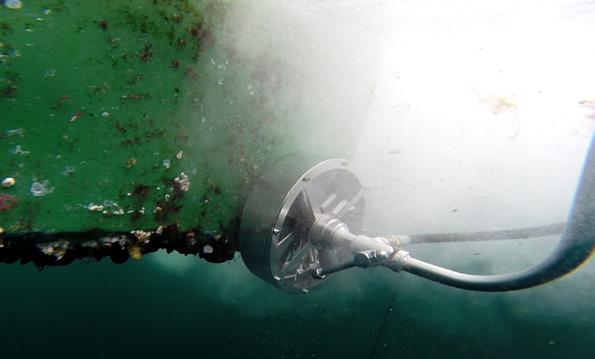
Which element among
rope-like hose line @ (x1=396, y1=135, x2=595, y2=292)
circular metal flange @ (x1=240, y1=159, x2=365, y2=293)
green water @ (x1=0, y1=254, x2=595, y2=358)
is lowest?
green water @ (x1=0, y1=254, x2=595, y2=358)

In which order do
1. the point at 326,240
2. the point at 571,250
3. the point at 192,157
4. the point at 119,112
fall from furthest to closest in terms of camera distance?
the point at 326,240
the point at 192,157
the point at 119,112
the point at 571,250

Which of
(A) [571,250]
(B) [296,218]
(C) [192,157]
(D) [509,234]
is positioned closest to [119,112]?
(C) [192,157]

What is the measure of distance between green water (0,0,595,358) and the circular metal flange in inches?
6.5

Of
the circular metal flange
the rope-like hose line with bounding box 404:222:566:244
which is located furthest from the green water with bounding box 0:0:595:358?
Result: the rope-like hose line with bounding box 404:222:566:244

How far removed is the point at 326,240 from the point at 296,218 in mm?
234

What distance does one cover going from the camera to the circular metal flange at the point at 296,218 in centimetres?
190

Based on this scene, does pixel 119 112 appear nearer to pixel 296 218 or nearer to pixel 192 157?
pixel 192 157

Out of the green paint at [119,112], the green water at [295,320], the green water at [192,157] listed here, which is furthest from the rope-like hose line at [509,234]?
the green water at [295,320]

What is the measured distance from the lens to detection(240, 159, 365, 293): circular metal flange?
1.90 metres

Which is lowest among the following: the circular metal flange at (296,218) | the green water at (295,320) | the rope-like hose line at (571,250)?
the green water at (295,320)

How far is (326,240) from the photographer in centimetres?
207

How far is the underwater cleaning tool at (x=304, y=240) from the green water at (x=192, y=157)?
0.08 meters

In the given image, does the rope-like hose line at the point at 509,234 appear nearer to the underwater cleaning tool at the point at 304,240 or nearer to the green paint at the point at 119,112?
the underwater cleaning tool at the point at 304,240

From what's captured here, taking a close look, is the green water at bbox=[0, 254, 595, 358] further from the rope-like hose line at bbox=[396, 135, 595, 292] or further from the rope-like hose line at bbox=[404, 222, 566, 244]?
the rope-like hose line at bbox=[396, 135, 595, 292]
